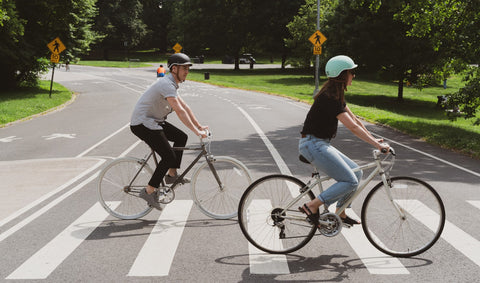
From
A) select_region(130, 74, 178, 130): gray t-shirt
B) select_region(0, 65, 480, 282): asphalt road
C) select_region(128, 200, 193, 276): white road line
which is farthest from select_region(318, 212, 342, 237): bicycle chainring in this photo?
select_region(130, 74, 178, 130): gray t-shirt

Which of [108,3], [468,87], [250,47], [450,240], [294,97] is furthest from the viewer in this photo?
[108,3]

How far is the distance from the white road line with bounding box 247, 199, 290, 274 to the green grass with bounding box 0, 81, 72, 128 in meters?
15.4

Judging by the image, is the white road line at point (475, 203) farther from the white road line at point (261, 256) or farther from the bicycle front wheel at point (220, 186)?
the white road line at point (261, 256)

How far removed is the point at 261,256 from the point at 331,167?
117cm

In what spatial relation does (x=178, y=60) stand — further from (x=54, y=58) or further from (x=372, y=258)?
(x=54, y=58)

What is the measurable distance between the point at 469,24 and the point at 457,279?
15.8 meters

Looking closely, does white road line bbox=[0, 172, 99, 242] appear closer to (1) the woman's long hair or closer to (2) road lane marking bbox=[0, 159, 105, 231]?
(2) road lane marking bbox=[0, 159, 105, 231]

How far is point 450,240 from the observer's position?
5695 mm

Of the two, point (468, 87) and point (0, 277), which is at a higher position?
point (468, 87)

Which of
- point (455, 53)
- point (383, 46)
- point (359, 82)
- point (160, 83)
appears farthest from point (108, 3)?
point (160, 83)

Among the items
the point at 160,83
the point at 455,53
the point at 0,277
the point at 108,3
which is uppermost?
the point at 108,3

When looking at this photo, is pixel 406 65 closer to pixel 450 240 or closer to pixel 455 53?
pixel 455 53

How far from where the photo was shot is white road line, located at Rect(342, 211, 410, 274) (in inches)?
190

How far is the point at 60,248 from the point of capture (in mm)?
5395
